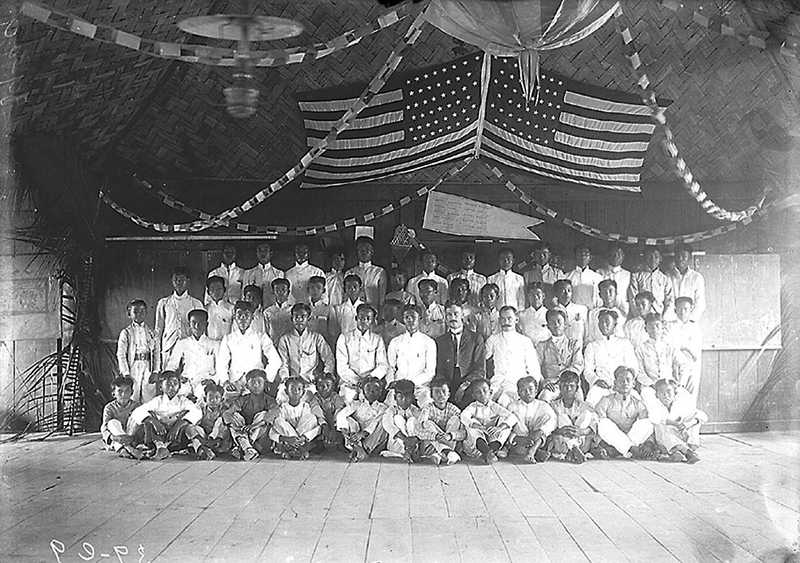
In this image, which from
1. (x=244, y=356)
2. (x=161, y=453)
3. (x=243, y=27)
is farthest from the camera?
(x=244, y=356)

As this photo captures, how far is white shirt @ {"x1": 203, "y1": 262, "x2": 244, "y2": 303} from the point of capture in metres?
6.11

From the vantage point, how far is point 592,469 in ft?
14.9

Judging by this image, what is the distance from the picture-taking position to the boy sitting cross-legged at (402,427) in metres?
4.84

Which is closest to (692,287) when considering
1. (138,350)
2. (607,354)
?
(607,354)

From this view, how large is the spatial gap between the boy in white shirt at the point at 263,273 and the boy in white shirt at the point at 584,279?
2181 millimetres

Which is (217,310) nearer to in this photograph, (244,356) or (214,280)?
(214,280)

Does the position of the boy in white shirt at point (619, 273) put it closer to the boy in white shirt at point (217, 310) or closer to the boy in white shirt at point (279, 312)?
the boy in white shirt at point (279, 312)

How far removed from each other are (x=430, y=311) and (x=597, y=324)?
1159mm

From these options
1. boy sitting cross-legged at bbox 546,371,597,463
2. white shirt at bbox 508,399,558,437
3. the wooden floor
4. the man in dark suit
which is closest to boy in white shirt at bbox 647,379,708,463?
the wooden floor

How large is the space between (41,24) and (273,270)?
2669 mm

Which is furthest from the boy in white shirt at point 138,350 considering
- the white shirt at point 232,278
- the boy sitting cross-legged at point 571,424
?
the boy sitting cross-legged at point 571,424

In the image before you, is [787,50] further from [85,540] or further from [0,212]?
[0,212]

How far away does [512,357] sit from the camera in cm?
541

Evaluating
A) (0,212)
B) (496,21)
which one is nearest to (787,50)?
(496,21)
